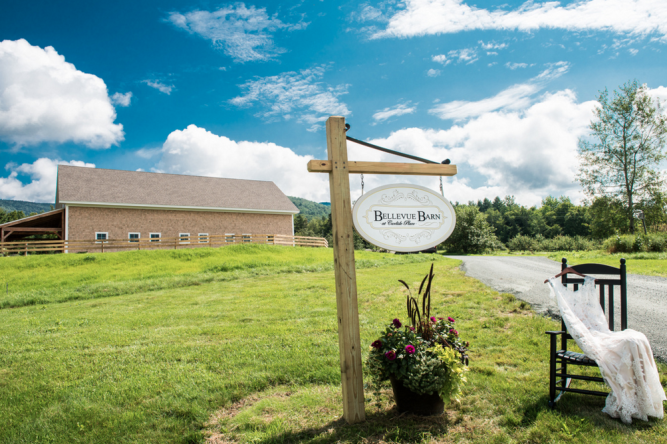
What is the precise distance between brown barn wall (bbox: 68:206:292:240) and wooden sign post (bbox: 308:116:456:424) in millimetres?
25415

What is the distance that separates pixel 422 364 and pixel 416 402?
462mm

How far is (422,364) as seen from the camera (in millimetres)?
3277

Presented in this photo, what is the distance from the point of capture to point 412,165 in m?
3.90

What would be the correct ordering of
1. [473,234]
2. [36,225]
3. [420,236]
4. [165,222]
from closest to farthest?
[420,236], [36,225], [165,222], [473,234]

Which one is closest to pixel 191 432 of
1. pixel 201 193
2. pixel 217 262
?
pixel 217 262

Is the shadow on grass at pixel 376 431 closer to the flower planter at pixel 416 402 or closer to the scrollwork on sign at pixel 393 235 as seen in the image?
the flower planter at pixel 416 402

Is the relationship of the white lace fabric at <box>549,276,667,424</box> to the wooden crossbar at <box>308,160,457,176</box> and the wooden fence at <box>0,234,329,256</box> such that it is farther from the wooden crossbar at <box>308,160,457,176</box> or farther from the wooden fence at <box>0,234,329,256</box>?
the wooden fence at <box>0,234,329,256</box>

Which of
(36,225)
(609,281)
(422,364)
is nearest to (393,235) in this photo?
(422,364)

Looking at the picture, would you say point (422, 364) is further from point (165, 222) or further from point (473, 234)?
point (473, 234)

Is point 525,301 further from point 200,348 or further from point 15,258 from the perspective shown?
point 15,258

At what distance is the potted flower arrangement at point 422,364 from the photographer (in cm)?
327

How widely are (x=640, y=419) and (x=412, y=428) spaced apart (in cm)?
200

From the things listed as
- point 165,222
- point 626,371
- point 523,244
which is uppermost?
point 165,222

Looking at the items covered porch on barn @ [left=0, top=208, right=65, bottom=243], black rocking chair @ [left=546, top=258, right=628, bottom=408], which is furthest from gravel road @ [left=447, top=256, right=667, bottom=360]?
covered porch on barn @ [left=0, top=208, right=65, bottom=243]
